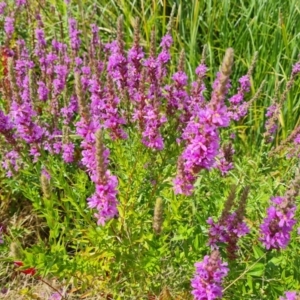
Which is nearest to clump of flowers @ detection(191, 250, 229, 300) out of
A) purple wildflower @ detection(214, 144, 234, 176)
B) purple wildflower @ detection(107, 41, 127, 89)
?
purple wildflower @ detection(214, 144, 234, 176)

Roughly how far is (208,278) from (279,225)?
12.9 inches

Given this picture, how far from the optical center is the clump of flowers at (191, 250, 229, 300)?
1.66m

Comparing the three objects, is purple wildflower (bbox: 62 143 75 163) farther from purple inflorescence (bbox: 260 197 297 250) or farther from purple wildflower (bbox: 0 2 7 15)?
purple wildflower (bbox: 0 2 7 15)

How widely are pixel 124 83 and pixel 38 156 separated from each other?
60cm

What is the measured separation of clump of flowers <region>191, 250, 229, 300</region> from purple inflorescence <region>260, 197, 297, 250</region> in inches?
8.6

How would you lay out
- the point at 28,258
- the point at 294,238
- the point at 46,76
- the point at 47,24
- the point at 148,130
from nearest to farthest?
the point at 28,258 < the point at 148,130 < the point at 294,238 < the point at 46,76 < the point at 47,24

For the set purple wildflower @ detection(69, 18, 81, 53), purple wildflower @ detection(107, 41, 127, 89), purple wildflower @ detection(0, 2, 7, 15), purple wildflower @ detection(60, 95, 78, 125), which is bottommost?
purple wildflower @ detection(60, 95, 78, 125)

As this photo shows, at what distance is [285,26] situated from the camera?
381cm

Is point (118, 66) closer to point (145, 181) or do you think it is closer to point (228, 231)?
point (145, 181)

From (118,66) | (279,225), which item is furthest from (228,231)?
(118,66)

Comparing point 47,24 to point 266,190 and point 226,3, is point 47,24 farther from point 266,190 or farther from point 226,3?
point 266,190

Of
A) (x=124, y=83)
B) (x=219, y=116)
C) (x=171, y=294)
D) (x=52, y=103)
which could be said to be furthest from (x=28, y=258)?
(x=52, y=103)

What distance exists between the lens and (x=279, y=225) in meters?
1.75

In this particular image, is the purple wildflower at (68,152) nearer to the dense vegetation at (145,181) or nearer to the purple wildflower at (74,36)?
the dense vegetation at (145,181)
